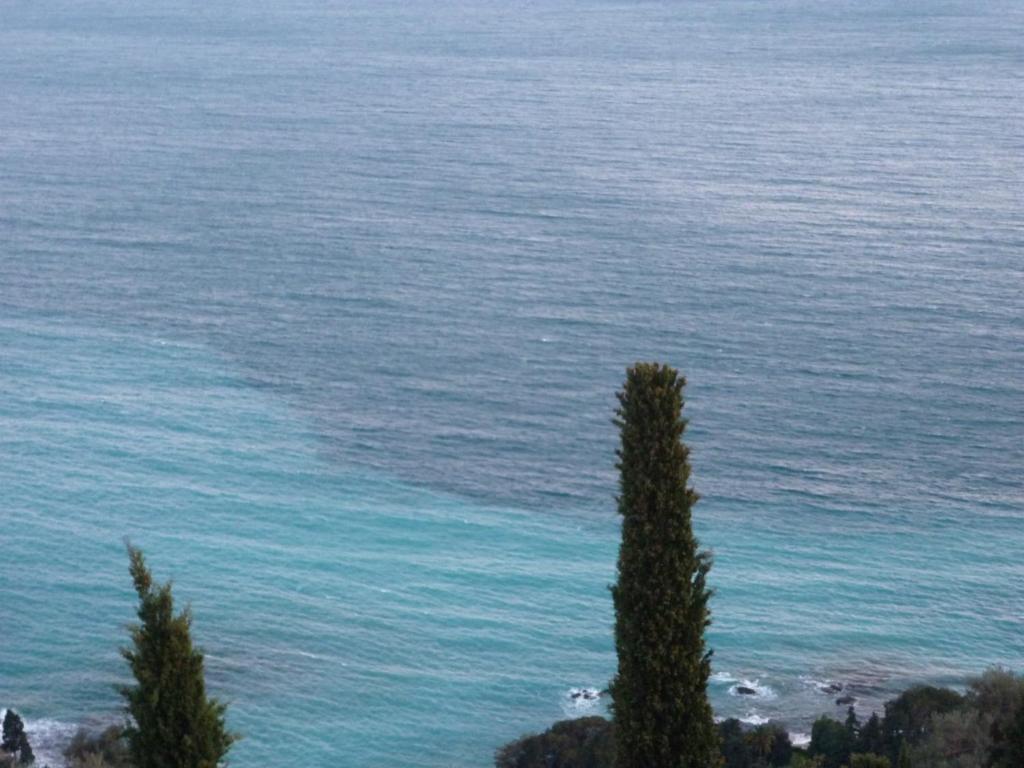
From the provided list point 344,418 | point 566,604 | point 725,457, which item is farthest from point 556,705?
point 344,418

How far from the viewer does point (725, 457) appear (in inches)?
1316

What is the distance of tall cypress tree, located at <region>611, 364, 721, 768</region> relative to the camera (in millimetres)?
13359

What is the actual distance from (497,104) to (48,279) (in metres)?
33.3

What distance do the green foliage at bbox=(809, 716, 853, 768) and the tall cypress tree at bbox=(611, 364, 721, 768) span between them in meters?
7.72

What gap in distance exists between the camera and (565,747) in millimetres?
22156

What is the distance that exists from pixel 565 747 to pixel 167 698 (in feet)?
35.9

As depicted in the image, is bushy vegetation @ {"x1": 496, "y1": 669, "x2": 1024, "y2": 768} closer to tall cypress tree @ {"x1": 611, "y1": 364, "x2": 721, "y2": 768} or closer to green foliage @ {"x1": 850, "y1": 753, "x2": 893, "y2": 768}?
green foliage @ {"x1": 850, "y1": 753, "x2": 893, "y2": 768}

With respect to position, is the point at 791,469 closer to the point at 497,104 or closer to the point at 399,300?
the point at 399,300

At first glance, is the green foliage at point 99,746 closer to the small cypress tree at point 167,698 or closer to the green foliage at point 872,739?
the small cypress tree at point 167,698

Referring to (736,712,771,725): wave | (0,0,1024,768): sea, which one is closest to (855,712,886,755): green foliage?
(0,0,1024,768): sea

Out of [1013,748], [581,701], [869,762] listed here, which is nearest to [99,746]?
[581,701]

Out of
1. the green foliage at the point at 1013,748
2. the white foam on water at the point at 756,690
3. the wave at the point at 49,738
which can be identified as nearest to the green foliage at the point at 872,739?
the white foam on water at the point at 756,690

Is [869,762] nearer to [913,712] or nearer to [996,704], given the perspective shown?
[996,704]

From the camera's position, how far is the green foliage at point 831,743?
20.9m
